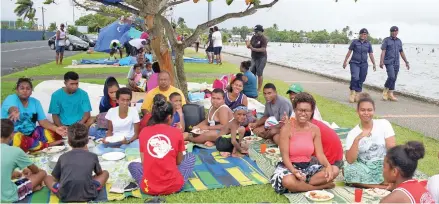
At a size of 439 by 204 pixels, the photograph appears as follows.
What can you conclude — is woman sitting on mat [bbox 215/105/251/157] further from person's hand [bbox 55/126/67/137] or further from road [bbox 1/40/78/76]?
road [bbox 1/40/78/76]

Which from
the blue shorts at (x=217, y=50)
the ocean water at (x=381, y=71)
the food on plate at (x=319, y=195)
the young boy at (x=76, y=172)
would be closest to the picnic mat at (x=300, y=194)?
the food on plate at (x=319, y=195)

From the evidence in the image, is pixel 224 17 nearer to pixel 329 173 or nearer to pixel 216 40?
pixel 329 173

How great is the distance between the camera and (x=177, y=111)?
6.72 m

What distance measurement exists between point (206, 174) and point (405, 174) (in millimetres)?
2568

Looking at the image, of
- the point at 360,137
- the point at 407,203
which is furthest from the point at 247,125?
the point at 407,203

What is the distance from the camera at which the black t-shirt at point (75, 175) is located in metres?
4.08

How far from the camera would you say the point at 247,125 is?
724 centimetres

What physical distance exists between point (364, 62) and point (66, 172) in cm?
855

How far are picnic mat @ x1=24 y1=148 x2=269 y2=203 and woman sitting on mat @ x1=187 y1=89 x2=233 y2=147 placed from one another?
398 millimetres

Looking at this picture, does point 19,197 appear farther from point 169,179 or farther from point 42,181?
point 169,179

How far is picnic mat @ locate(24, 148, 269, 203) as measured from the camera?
4465 mm

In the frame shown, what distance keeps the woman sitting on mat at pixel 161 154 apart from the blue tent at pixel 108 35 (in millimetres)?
15755

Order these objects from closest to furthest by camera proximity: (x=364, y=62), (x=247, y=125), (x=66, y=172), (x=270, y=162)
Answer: (x=66, y=172), (x=270, y=162), (x=247, y=125), (x=364, y=62)

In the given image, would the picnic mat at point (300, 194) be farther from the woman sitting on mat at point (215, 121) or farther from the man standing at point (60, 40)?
the man standing at point (60, 40)
